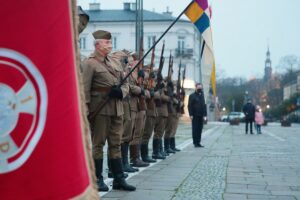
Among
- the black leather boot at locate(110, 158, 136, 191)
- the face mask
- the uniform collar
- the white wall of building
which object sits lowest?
the black leather boot at locate(110, 158, 136, 191)

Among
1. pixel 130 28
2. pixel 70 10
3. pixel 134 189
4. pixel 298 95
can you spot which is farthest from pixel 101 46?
pixel 298 95

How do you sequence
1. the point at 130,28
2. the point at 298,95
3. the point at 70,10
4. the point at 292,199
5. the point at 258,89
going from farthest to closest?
the point at 258,89
the point at 298,95
the point at 130,28
the point at 292,199
the point at 70,10

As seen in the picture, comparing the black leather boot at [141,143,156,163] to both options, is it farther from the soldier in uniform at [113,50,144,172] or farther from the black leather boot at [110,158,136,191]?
the black leather boot at [110,158,136,191]

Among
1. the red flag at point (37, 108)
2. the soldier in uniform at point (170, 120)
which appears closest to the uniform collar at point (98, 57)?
the red flag at point (37, 108)

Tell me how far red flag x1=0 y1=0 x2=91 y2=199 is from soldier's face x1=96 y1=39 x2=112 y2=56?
13.3ft

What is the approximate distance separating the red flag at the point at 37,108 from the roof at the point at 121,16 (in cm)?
7126

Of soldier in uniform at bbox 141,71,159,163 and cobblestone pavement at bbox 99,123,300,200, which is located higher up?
soldier in uniform at bbox 141,71,159,163

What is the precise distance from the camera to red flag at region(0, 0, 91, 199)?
93.8 inches

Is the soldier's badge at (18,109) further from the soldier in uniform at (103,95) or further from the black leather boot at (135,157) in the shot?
the black leather boot at (135,157)

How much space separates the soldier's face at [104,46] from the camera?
21.5 ft

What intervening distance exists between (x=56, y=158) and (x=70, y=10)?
0.69m

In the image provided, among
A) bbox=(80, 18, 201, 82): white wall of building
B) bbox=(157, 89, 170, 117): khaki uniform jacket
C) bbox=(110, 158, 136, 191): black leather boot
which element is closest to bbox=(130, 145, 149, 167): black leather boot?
bbox=(157, 89, 170, 117): khaki uniform jacket

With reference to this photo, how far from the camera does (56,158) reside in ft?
8.01

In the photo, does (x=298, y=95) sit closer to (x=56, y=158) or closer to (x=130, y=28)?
(x=130, y=28)
